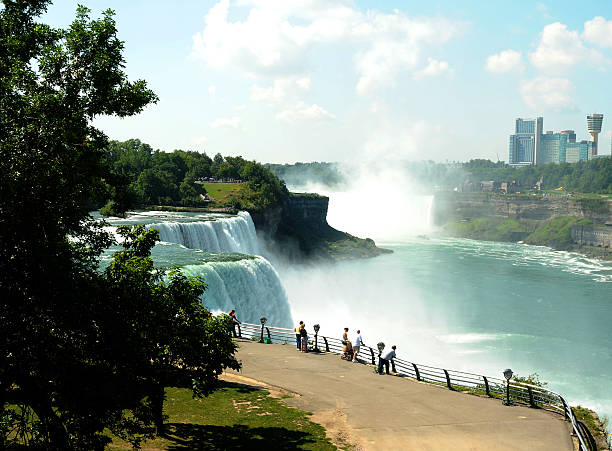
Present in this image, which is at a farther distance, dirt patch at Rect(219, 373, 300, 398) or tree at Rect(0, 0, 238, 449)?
dirt patch at Rect(219, 373, 300, 398)

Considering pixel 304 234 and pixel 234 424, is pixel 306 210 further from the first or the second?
pixel 234 424

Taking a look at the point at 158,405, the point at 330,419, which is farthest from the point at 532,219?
the point at 158,405

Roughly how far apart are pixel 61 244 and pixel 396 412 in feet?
31.5

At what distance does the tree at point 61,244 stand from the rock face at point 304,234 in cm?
5698

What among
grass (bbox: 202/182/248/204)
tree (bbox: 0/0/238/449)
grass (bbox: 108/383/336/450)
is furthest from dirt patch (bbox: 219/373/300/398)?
grass (bbox: 202/182/248/204)

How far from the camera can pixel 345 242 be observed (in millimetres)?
82625

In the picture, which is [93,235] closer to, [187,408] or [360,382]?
[187,408]

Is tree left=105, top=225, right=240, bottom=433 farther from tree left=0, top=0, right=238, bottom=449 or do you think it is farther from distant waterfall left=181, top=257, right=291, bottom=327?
distant waterfall left=181, top=257, right=291, bottom=327

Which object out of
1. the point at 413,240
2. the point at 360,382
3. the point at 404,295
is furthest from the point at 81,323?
the point at 413,240

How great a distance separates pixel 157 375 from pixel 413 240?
98.5 m

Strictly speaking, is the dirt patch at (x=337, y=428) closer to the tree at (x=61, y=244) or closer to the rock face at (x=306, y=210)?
the tree at (x=61, y=244)

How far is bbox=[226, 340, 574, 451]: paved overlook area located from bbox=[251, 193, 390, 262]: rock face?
49188 millimetres

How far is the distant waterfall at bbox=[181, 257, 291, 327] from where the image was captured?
85.7ft

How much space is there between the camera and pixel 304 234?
80.4m
